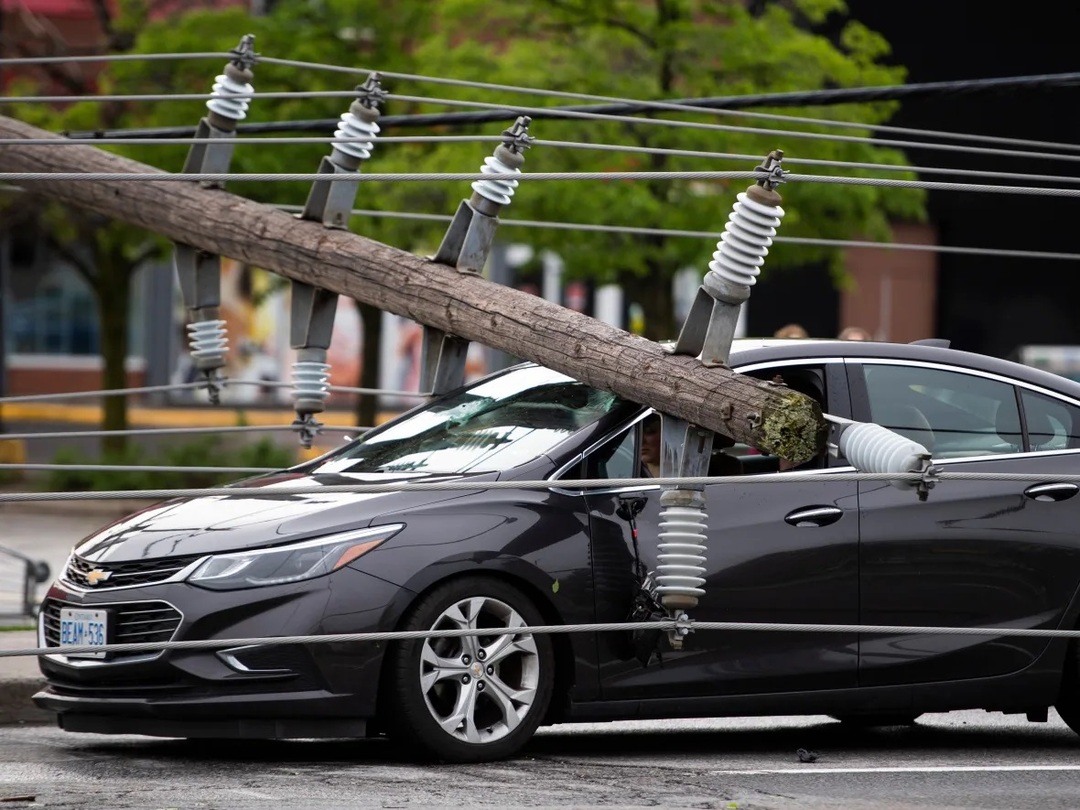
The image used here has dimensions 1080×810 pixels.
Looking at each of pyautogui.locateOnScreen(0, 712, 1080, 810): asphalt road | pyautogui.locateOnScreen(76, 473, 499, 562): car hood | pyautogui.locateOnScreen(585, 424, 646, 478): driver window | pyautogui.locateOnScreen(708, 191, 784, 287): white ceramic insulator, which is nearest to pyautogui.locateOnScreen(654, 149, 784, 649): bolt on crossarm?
pyautogui.locateOnScreen(708, 191, 784, 287): white ceramic insulator

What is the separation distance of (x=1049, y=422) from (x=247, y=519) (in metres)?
3.31

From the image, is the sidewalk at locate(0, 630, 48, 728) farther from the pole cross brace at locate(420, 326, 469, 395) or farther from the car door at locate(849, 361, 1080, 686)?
the car door at locate(849, 361, 1080, 686)

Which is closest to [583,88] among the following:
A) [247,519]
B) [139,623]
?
[247,519]

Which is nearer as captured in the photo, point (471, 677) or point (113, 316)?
point (471, 677)

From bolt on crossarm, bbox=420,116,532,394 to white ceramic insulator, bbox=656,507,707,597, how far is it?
5.12 feet

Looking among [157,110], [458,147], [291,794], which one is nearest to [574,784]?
[291,794]

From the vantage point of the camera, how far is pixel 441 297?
7.57 meters

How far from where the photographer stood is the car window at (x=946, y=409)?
7.26 meters

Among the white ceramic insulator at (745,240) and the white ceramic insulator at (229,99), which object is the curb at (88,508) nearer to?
the white ceramic insulator at (229,99)

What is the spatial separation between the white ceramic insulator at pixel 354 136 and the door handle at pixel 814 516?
2.44 meters

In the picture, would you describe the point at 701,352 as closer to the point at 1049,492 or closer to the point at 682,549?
the point at 682,549

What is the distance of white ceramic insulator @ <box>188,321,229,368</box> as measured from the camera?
8.55 m

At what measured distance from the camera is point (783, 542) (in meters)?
6.91

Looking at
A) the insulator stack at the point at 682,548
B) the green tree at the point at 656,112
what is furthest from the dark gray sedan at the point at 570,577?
the green tree at the point at 656,112
